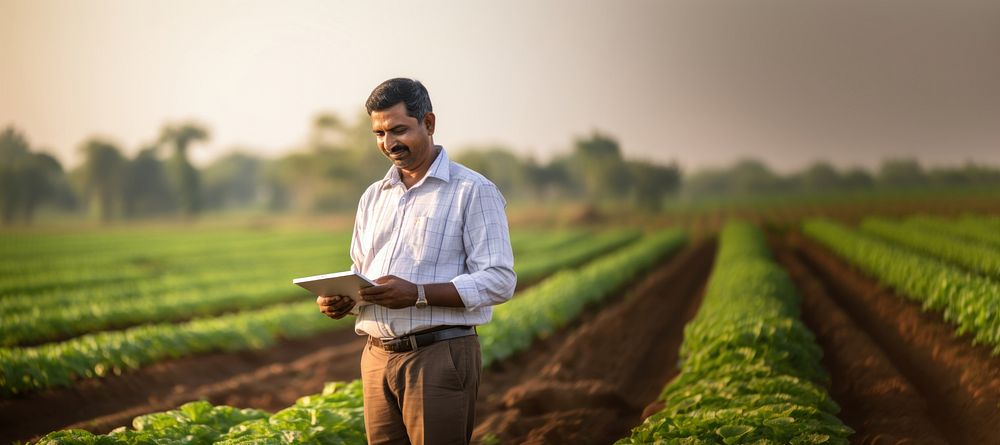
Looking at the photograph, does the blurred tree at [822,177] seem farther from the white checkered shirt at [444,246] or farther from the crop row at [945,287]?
the white checkered shirt at [444,246]

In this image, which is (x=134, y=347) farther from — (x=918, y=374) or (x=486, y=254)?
(x=918, y=374)

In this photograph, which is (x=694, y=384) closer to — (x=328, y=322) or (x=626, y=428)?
(x=626, y=428)

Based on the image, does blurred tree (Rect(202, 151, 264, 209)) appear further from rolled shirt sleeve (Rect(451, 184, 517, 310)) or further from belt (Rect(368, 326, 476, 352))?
rolled shirt sleeve (Rect(451, 184, 517, 310))

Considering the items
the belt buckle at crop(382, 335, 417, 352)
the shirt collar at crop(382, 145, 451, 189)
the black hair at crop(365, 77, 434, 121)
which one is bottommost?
the belt buckle at crop(382, 335, 417, 352)

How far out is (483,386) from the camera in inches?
315

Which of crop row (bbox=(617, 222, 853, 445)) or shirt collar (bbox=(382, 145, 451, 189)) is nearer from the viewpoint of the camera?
shirt collar (bbox=(382, 145, 451, 189))

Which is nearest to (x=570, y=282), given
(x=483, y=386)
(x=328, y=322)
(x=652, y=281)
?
(x=652, y=281)

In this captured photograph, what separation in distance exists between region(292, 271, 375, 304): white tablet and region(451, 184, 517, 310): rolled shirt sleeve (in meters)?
0.34

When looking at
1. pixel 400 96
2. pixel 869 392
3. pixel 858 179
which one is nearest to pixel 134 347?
pixel 400 96

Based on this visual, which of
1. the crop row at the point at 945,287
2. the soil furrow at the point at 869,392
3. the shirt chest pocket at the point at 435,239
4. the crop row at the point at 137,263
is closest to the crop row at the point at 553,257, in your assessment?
the crop row at the point at 945,287

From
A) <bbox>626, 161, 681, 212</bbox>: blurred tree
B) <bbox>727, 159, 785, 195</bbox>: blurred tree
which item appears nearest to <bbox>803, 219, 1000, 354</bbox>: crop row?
<bbox>727, 159, 785, 195</bbox>: blurred tree

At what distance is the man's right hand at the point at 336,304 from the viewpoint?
2.69m

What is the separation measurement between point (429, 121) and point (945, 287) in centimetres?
799

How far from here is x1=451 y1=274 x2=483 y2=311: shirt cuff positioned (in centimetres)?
250
